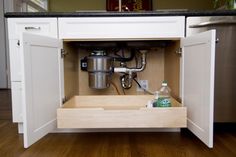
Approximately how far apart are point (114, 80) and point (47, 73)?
2.68ft

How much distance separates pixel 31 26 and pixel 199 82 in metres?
1.01

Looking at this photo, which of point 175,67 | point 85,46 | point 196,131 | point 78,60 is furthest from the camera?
point 78,60

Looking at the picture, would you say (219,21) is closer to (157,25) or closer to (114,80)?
(157,25)

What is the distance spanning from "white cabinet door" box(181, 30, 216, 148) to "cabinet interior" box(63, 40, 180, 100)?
0.20 metres

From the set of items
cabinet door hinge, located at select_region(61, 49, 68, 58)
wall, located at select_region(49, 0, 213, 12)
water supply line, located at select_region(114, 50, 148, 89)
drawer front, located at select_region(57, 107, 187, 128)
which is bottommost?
drawer front, located at select_region(57, 107, 187, 128)

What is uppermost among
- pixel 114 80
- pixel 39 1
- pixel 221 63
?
pixel 39 1

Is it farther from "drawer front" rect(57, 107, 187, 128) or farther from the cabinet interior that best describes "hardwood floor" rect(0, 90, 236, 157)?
the cabinet interior

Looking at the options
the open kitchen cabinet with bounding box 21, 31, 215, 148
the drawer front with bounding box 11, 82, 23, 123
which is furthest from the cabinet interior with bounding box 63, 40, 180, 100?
the drawer front with bounding box 11, 82, 23, 123

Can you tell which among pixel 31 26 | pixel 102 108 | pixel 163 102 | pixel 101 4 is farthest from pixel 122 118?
pixel 101 4

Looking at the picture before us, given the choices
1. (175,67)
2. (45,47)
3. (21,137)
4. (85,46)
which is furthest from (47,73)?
(175,67)

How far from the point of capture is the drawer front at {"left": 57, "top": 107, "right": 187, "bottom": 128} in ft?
3.77

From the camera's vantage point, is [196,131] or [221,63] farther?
[221,63]

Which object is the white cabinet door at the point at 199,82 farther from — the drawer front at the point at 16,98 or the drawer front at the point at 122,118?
the drawer front at the point at 16,98

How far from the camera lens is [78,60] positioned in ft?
6.11
